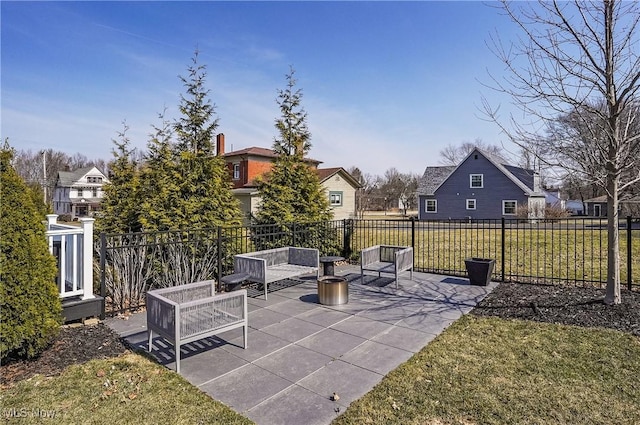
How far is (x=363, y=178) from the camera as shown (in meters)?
49.4

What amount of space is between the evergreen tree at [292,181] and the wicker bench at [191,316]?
16.9 ft

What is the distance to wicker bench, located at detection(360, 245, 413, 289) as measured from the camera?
22.3 ft

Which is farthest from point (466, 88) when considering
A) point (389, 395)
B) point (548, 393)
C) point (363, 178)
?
point (363, 178)

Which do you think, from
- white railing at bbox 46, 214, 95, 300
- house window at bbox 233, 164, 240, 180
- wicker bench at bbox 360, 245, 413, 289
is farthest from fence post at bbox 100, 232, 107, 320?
house window at bbox 233, 164, 240, 180

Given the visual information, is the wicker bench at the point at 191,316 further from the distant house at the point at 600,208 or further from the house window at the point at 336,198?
the house window at the point at 336,198

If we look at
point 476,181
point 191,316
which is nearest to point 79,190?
point 476,181

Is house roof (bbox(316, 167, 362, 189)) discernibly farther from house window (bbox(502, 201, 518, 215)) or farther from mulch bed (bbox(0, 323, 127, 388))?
mulch bed (bbox(0, 323, 127, 388))

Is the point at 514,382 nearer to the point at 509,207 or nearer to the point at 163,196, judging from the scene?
the point at 163,196

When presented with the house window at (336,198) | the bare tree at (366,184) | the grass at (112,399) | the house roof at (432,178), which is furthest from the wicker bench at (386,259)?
the bare tree at (366,184)

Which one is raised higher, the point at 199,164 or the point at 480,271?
the point at 199,164

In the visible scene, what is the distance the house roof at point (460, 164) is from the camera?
1085 inches

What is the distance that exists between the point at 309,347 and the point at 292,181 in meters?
6.22

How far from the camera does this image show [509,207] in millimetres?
28266

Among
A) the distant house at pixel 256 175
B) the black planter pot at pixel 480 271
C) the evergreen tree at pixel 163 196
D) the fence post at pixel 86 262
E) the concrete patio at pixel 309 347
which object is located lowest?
the concrete patio at pixel 309 347
